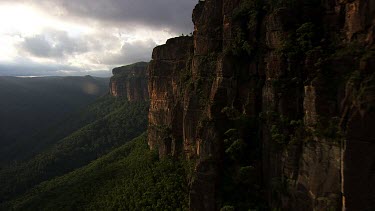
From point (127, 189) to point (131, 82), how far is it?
330 feet

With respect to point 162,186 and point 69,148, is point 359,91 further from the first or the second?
point 69,148

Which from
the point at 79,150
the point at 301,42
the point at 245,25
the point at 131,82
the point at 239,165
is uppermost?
the point at 245,25

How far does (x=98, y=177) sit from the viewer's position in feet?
212

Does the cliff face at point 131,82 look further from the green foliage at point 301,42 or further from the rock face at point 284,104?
the green foliage at point 301,42

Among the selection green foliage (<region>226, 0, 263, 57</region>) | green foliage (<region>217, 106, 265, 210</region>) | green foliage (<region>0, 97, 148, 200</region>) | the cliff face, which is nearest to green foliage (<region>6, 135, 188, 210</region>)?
green foliage (<region>217, 106, 265, 210</region>)

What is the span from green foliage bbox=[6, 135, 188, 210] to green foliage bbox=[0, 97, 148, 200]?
38.4m

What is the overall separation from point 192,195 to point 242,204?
5623 mm

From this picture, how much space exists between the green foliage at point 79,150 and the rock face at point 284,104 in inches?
2998

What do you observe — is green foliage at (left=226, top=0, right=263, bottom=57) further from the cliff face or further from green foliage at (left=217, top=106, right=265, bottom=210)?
the cliff face

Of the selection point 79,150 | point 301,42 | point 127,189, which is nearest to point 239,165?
point 301,42

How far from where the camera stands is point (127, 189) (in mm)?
53375

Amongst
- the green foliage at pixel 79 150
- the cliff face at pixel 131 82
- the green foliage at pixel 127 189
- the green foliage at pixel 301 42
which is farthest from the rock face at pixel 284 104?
the cliff face at pixel 131 82

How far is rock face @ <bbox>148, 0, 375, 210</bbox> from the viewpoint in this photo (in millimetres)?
27375

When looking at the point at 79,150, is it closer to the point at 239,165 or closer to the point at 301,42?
the point at 239,165
